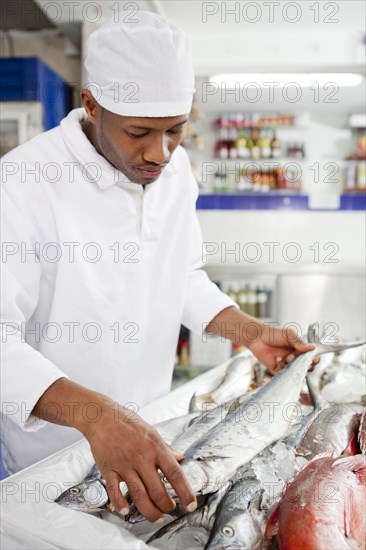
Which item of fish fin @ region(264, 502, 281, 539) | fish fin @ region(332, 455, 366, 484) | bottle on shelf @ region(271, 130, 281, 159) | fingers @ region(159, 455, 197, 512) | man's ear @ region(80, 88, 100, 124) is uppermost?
bottle on shelf @ region(271, 130, 281, 159)

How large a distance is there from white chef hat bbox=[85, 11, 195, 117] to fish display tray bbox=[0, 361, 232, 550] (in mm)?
764

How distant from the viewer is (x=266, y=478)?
102 centimetres

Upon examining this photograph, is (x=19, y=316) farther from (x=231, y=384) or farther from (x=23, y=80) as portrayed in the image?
(x=23, y=80)

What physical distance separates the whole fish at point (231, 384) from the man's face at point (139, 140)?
0.63 m

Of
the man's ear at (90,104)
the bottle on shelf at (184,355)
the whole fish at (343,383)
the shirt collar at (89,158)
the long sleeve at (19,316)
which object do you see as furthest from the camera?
the bottle on shelf at (184,355)

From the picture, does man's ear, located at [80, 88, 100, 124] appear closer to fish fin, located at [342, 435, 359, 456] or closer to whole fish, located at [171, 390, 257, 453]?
whole fish, located at [171, 390, 257, 453]

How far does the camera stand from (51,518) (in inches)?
36.0

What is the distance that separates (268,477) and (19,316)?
65cm

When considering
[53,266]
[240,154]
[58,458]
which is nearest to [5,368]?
[58,458]

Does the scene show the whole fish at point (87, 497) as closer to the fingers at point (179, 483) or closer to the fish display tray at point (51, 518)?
the fish display tray at point (51, 518)

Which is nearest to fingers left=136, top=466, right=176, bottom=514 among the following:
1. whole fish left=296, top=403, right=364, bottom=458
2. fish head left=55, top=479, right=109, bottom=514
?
fish head left=55, top=479, right=109, bottom=514

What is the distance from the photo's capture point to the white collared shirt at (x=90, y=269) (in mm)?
1428

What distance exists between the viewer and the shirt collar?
1495 millimetres

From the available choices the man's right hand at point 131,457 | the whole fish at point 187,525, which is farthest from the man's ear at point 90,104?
the whole fish at point 187,525
